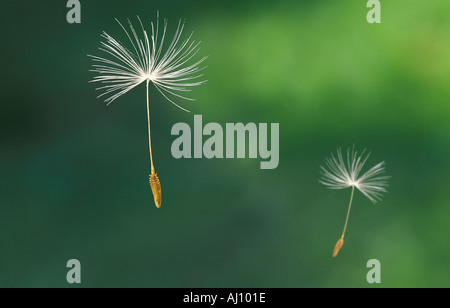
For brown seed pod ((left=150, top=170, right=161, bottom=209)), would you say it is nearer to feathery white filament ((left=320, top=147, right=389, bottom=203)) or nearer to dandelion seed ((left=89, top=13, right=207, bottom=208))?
dandelion seed ((left=89, top=13, right=207, bottom=208))

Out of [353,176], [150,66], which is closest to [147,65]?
[150,66]

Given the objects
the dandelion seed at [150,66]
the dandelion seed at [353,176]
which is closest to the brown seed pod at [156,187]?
the dandelion seed at [150,66]

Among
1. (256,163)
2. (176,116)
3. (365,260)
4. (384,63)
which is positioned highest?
(384,63)

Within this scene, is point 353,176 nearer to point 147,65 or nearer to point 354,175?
point 354,175

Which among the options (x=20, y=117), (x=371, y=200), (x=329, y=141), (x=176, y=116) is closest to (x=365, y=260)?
(x=371, y=200)

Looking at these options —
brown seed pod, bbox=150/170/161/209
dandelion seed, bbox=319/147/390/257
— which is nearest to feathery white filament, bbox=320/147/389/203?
dandelion seed, bbox=319/147/390/257

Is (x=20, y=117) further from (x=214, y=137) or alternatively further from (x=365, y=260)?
(x=365, y=260)

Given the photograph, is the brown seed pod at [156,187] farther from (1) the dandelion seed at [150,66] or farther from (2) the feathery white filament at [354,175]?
(2) the feathery white filament at [354,175]
